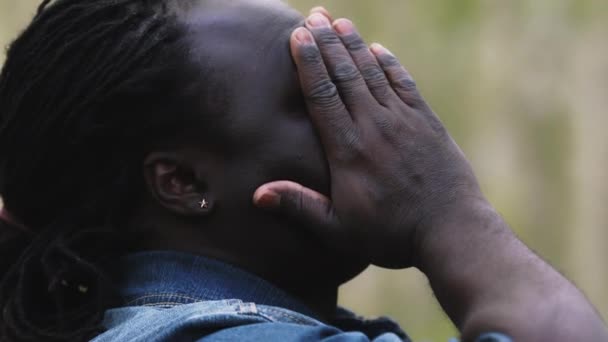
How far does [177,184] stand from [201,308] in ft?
1.19

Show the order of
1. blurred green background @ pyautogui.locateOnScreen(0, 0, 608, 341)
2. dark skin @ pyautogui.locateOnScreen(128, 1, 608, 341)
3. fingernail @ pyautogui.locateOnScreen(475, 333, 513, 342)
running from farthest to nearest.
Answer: blurred green background @ pyautogui.locateOnScreen(0, 0, 608, 341)
dark skin @ pyautogui.locateOnScreen(128, 1, 608, 341)
fingernail @ pyautogui.locateOnScreen(475, 333, 513, 342)

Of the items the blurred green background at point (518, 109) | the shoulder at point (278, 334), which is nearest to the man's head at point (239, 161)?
the shoulder at point (278, 334)

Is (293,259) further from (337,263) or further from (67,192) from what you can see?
(67,192)

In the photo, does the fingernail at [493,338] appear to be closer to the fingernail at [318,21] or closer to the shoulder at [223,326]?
the shoulder at [223,326]

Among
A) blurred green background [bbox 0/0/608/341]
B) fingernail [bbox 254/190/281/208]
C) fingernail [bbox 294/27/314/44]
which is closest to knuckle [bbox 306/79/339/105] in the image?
fingernail [bbox 294/27/314/44]

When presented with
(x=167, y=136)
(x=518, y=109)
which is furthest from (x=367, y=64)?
(x=518, y=109)

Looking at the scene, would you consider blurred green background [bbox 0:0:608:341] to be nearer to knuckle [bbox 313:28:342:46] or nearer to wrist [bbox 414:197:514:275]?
knuckle [bbox 313:28:342:46]

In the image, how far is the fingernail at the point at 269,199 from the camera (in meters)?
2.19

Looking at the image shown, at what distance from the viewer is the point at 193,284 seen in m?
2.21

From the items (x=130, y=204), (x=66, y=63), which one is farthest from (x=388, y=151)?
(x=66, y=63)

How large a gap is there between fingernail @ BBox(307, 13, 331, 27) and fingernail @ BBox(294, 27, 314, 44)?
0.03m

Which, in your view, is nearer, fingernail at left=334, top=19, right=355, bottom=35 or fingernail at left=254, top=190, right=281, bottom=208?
fingernail at left=254, top=190, right=281, bottom=208

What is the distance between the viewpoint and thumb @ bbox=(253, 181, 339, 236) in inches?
86.3

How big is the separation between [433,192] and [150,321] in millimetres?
634
